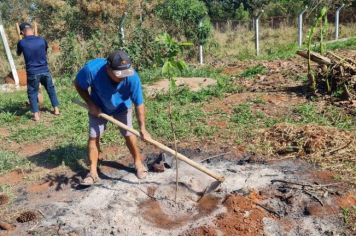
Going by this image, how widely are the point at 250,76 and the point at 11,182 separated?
529 cm

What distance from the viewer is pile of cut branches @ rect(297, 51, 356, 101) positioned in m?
6.45

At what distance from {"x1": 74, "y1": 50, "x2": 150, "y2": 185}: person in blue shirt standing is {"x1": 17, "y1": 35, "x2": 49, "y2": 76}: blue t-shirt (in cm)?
280

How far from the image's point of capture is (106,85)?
416 cm

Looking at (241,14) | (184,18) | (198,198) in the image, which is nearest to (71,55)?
(184,18)

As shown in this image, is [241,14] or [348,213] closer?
[348,213]

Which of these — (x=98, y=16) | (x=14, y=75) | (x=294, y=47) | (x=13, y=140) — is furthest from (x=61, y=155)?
(x=98, y=16)

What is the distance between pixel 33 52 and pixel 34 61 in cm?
15

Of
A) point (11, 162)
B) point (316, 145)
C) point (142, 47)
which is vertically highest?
point (142, 47)

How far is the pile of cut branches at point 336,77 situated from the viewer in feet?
21.2

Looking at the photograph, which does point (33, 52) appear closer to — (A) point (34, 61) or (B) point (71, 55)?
(A) point (34, 61)

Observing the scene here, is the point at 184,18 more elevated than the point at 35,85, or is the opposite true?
the point at 184,18

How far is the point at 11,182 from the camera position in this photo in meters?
4.86

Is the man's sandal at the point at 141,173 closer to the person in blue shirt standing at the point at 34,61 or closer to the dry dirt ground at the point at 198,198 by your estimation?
the dry dirt ground at the point at 198,198

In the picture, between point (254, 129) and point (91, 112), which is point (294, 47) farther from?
point (91, 112)
